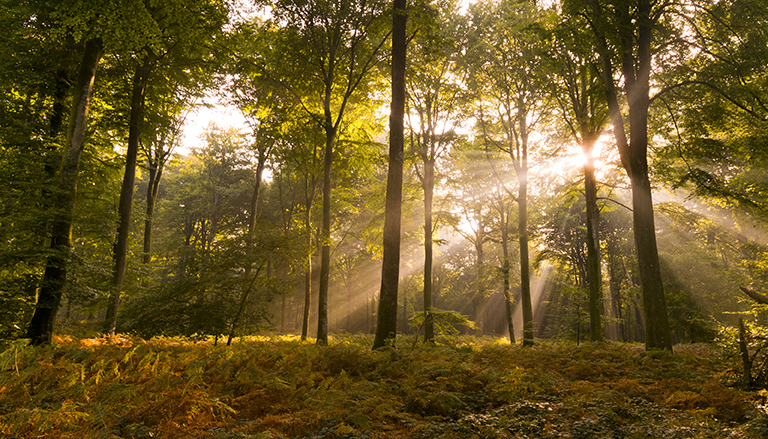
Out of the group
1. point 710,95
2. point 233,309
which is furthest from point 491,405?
point 710,95

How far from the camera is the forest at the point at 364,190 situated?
14.9 feet

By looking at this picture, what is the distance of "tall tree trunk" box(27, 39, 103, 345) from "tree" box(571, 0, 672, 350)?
13396mm

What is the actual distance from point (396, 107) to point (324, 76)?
4.13 m

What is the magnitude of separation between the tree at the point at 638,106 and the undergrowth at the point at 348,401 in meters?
3.05

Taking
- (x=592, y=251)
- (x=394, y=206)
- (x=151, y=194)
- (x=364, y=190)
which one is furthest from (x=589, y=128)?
(x=151, y=194)

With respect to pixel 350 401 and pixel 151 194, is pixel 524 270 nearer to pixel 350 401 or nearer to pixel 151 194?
pixel 350 401

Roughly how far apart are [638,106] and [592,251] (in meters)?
5.90

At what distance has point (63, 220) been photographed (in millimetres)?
8305

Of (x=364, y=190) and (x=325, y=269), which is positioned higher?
(x=364, y=190)

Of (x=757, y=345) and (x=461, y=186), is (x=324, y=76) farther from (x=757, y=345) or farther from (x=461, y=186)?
(x=757, y=345)

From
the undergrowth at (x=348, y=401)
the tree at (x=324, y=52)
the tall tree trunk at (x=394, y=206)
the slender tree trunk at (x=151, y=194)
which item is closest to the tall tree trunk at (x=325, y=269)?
the tree at (x=324, y=52)

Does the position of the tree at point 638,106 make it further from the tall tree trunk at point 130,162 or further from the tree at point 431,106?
the tall tree trunk at point 130,162

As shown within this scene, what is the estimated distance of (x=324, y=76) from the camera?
12.4m

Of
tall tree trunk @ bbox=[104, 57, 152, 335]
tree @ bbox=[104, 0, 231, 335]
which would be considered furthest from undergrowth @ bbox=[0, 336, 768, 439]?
tree @ bbox=[104, 0, 231, 335]
